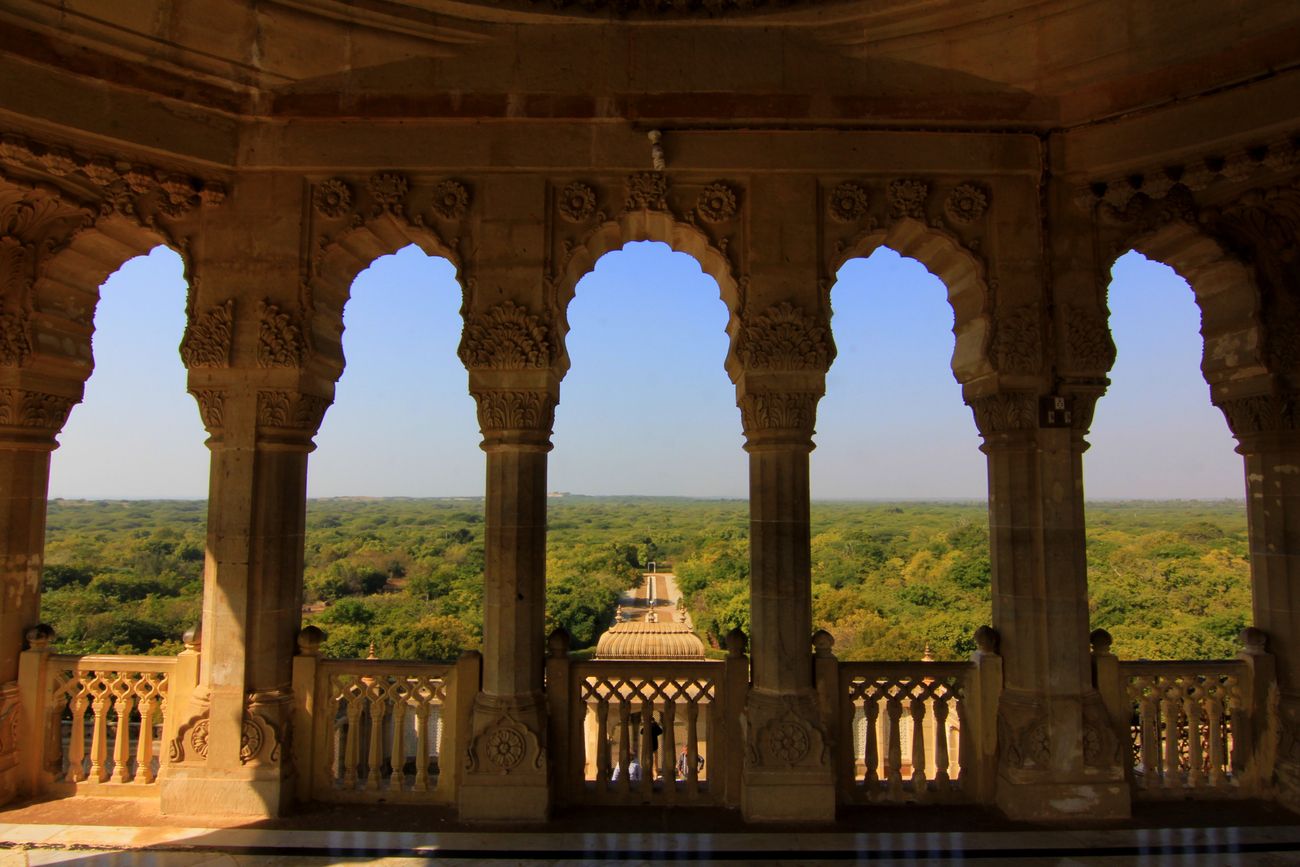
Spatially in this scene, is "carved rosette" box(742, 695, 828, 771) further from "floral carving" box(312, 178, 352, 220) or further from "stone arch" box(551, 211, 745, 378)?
"floral carving" box(312, 178, 352, 220)

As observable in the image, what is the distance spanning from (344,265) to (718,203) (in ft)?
9.70

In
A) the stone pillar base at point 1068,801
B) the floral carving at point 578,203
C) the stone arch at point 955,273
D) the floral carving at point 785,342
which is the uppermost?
the floral carving at point 578,203

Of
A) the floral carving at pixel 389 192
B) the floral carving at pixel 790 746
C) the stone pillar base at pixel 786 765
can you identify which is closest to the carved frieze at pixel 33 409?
the floral carving at pixel 389 192

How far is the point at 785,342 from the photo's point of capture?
4.99m

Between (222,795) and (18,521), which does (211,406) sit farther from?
(222,795)

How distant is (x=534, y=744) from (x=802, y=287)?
3821mm

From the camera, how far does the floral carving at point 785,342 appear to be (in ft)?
16.4

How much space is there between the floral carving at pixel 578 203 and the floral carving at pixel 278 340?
2.17 metres

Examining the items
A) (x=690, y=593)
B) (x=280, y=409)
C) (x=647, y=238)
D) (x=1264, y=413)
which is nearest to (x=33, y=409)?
(x=280, y=409)

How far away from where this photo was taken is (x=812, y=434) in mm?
5066

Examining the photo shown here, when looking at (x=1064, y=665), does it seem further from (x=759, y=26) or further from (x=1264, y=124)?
(x=759, y=26)

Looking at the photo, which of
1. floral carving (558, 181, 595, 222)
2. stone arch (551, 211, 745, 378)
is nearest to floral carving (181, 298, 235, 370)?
stone arch (551, 211, 745, 378)

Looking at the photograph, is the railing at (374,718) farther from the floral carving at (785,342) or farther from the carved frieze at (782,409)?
the floral carving at (785,342)

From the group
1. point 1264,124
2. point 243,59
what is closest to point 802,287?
point 1264,124
